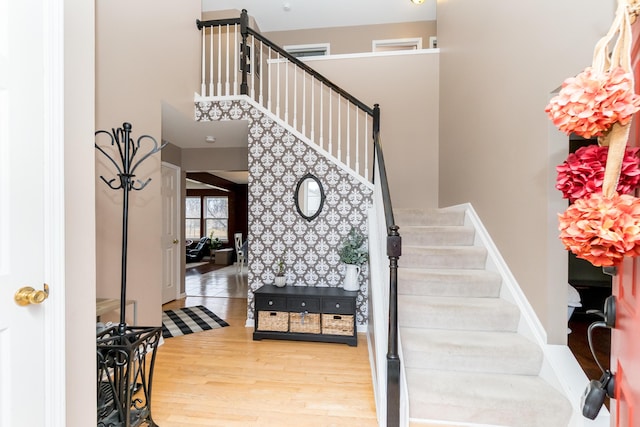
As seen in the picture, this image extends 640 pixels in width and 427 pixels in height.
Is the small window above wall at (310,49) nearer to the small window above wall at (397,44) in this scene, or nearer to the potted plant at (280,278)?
the small window above wall at (397,44)

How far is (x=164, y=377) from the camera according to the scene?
241cm

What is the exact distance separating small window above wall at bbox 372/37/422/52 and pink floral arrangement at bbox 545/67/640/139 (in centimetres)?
500

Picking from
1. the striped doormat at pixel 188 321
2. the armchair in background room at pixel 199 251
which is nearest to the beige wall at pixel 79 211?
the striped doormat at pixel 188 321

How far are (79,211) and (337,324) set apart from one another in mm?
2509

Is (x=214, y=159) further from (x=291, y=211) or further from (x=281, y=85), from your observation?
(x=291, y=211)

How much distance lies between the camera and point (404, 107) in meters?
4.33

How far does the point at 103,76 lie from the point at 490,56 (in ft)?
10.9

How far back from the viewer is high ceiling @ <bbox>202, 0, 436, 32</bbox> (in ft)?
15.5

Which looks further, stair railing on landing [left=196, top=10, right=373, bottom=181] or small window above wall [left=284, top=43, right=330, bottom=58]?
small window above wall [left=284, top=43, right=330, bottom=58]

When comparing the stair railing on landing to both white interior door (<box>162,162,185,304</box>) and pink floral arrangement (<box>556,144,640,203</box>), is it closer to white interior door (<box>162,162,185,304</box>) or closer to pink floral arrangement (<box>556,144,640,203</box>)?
white interior door (<box>162,162,185,304</box>)

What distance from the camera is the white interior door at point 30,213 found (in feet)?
3.05

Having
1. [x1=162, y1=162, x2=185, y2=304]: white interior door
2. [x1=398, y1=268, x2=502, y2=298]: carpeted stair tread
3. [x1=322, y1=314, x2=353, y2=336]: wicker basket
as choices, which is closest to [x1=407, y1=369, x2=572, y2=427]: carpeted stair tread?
[x1=398, y1=268, x2=502, y2=298]: carpeted stair tread

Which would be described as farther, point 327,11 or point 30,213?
point 327,11

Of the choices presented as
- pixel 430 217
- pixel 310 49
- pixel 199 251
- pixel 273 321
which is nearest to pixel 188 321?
pixel 273 321
